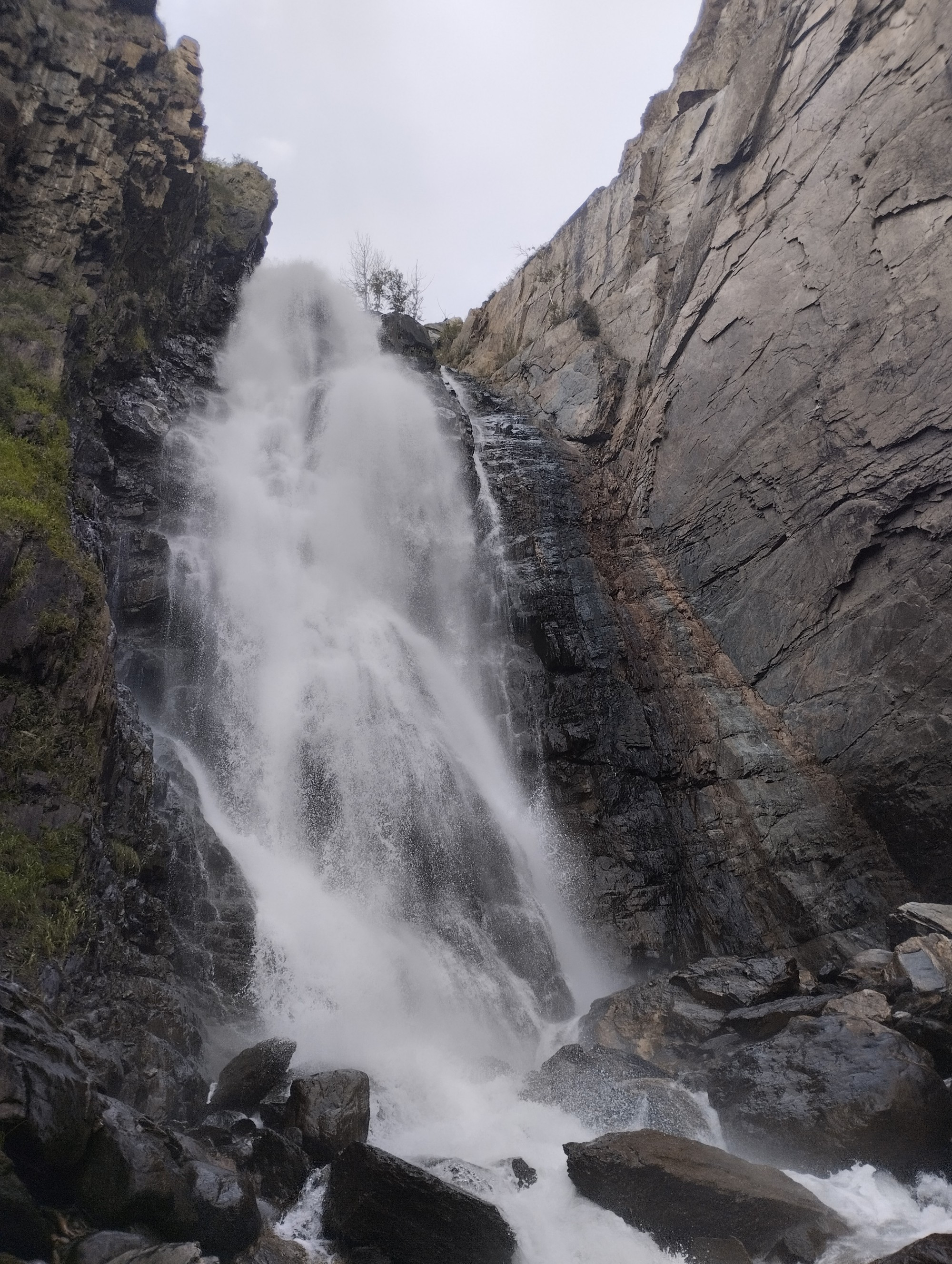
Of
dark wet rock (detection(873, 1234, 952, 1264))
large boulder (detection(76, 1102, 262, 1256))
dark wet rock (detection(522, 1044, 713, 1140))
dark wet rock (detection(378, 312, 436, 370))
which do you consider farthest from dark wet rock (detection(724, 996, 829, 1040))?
dark wet rock (detection(378, 312, 436, 370))

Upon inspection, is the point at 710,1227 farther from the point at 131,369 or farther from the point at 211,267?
the point at 211,267

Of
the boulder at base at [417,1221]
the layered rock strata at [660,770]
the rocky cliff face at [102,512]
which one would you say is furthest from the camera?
the layered rock strata at [660,770]

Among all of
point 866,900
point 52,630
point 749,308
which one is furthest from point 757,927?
point 749,308

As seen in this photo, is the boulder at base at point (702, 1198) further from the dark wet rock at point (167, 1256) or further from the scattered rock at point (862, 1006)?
the dark wet rock at point (167, 1256)

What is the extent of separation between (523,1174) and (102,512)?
12289mm

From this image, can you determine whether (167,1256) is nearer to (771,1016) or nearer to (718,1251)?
(718,1251)

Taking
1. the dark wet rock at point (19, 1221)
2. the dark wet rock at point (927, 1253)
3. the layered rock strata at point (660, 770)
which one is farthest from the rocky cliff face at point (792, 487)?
the dark wet rock at point (19, 1221)

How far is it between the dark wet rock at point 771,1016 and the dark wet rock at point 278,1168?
553 centimetres

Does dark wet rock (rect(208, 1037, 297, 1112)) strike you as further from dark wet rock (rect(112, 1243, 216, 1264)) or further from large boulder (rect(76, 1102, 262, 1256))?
dark wet rock (rect(112, 1243, 216, 1264))

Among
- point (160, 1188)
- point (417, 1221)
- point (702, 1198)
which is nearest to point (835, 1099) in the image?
point (702, 1198)

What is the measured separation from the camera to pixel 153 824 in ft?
32.9

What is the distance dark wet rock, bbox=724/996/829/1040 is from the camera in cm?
936

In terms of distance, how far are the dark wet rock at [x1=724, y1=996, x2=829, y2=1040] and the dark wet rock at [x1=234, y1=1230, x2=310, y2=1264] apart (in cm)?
587

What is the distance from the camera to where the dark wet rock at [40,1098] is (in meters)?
4.48
